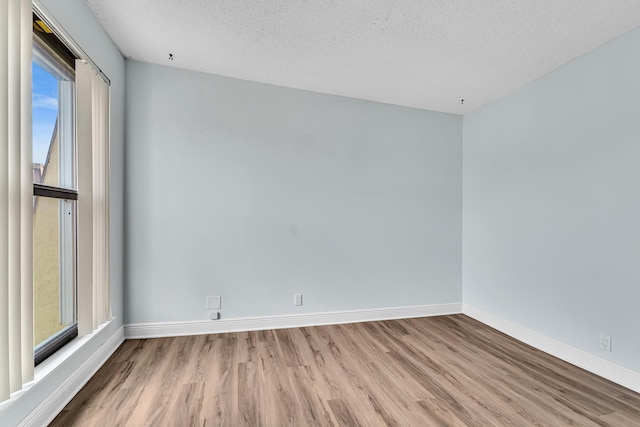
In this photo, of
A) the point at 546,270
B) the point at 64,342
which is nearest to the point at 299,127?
the point at 64,342

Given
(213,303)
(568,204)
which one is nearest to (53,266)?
(213,303)

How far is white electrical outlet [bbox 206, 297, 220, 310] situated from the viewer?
2615mm

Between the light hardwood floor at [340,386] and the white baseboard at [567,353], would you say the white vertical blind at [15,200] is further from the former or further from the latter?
the white baseboard at [567,353]

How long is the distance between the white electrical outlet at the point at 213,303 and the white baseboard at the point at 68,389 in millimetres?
759

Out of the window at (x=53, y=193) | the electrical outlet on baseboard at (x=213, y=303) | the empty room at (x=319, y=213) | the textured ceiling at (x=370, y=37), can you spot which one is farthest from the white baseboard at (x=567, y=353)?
the window at (x=53, y=193)

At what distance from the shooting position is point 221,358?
7.17 feet

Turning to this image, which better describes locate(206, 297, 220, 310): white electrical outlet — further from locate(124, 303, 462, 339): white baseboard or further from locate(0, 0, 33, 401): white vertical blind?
locate(0, 0, 33, 401): white vertical blind

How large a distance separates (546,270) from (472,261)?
0.85 m

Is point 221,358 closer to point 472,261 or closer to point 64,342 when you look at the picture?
point 64,342

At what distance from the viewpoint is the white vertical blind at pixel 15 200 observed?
44.9 inches

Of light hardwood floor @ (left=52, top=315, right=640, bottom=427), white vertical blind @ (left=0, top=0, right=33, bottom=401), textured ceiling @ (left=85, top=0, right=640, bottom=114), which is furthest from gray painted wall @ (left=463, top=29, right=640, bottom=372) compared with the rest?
white vertical blind @ (left=0, top=0, right=33, bottom=401)

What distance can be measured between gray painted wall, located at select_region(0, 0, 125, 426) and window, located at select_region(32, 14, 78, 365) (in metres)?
0.13

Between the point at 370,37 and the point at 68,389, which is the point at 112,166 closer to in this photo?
the point at 68,389

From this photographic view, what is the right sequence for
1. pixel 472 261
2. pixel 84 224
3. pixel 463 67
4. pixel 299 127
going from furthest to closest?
pixel 472 261
pixel 299 127
pixel 463 67
pixel 84 224
